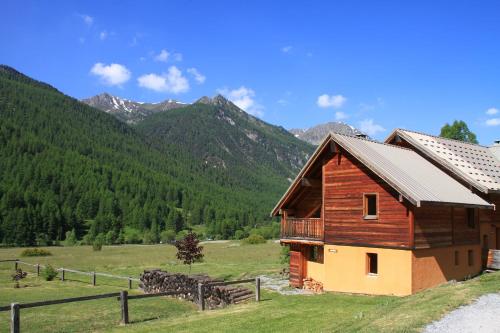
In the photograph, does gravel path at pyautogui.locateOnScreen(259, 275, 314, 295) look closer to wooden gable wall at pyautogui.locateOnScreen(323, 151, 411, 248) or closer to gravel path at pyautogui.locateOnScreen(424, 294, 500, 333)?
wooden gable wall at pyautogui.locateOnScreen(323, 151, 411, 248)

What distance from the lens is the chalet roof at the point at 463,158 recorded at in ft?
90.8

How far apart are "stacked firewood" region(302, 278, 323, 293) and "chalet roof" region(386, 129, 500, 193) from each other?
10178mm

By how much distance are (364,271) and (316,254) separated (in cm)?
457

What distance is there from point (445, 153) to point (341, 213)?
31.8ft

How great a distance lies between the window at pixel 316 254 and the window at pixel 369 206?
410 cm

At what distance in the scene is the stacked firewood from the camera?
25.1 m

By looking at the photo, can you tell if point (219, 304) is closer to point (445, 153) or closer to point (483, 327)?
point (483, 327)

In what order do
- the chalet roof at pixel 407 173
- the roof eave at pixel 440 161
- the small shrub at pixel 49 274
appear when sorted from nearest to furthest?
the chalet roof at pixel 407 173
the roof eave at pixel 440 161
the small shrub at pixel 49 274

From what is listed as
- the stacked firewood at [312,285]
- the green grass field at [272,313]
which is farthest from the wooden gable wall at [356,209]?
the green grass field at [272,313]

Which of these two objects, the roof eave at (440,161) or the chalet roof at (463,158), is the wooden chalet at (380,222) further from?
the chalet roof at (463,158)

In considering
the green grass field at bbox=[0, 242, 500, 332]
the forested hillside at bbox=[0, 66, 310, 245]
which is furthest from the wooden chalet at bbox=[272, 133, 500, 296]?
the forested hillside at bbox=[0, 66, 310, 245]

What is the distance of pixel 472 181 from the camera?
88.5 ft

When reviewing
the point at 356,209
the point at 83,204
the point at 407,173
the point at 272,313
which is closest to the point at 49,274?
the point at 272,313

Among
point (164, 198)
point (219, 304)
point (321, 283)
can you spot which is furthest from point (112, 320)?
point (164, 198)
